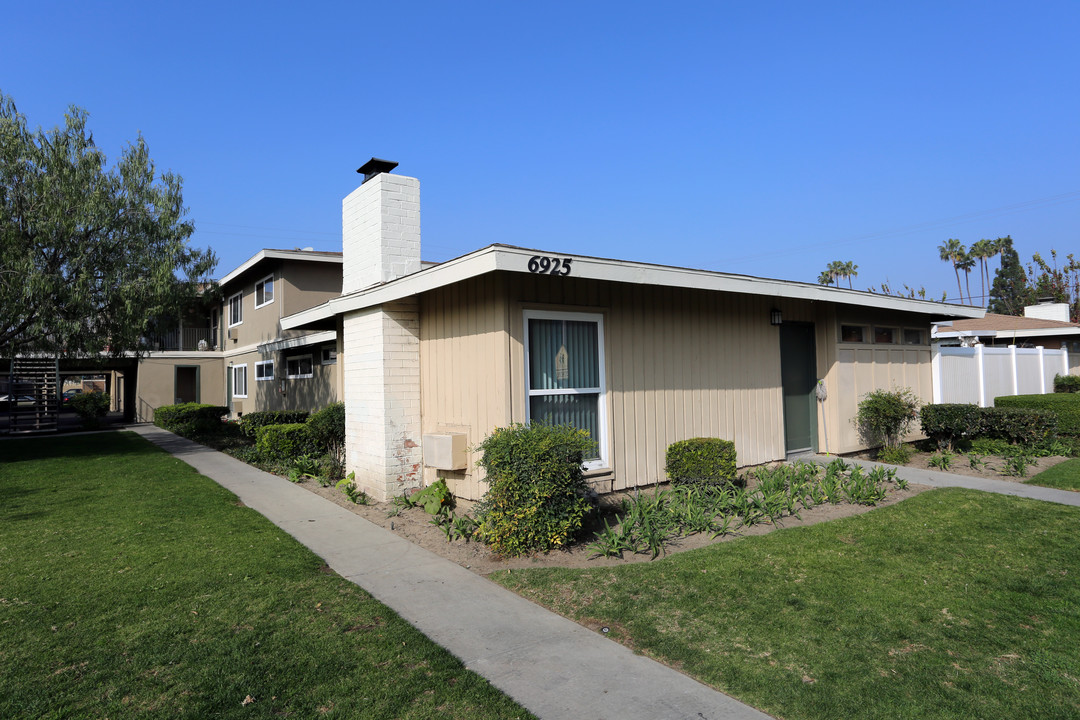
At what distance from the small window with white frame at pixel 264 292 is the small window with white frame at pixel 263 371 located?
1810 mm

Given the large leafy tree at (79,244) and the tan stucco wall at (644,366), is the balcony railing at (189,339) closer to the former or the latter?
the large leafy tree at (79,244)

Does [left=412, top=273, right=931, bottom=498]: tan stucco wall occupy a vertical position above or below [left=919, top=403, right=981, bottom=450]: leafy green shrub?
above

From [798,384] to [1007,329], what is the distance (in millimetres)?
15755

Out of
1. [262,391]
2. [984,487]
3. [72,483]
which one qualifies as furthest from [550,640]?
[262,391]

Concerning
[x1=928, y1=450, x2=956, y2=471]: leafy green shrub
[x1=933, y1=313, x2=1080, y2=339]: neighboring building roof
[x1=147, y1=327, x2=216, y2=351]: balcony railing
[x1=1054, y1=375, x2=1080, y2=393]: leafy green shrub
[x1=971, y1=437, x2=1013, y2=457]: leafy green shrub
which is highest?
[x1=147, y1=327, x2=216, y2=351]: balcony railing

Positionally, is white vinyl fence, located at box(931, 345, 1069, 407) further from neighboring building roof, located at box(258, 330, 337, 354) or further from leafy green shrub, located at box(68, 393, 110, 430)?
leafy green shrub, located at box(68, 393, 110, 430)

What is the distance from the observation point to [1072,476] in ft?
27.5

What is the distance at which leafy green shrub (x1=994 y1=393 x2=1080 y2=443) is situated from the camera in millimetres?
10836

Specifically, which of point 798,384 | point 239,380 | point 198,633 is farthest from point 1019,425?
point 239,380

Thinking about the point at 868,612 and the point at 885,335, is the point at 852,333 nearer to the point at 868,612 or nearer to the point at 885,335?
the point at 885,335

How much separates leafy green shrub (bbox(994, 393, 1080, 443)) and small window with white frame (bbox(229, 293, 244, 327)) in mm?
21770

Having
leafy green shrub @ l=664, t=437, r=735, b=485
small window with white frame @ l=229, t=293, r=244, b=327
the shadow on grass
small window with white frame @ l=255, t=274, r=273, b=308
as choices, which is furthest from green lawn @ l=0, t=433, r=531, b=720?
small window with white frame @ l=229, t=293, r=244, b=327

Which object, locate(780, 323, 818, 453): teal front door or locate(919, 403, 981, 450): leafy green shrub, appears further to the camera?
locate(919, 403, 981, 450): leafy green shrub

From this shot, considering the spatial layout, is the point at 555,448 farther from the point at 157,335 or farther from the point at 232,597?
the point at 157,335
